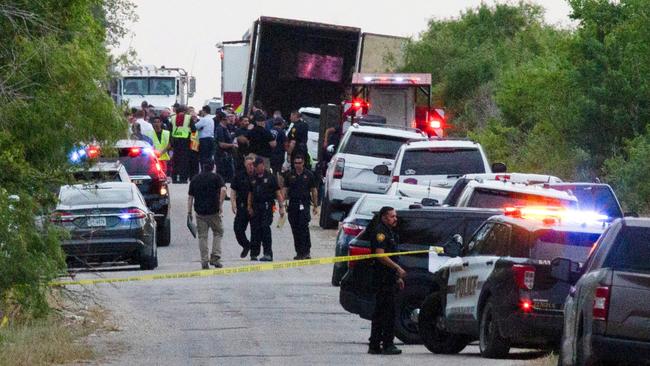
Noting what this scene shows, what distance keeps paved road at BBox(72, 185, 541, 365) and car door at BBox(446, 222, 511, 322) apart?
1.65 ft

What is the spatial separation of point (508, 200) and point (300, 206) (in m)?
9.12

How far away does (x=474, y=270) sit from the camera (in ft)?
58.5

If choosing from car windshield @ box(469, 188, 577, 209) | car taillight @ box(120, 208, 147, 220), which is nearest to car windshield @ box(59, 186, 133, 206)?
car taillight @ box(120, 208, 147, 220)

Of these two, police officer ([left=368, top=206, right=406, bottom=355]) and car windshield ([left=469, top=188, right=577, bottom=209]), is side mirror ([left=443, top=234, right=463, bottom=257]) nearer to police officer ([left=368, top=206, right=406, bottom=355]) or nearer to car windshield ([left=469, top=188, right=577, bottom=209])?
police officer ([left=368, top=206, right=406, bottom=355])

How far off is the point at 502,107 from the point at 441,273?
29542 mm

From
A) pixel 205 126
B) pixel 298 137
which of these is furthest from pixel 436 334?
pixel 205 126

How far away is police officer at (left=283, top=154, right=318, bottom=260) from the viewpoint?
1219 inches

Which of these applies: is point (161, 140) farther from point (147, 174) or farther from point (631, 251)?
point (631, 251)

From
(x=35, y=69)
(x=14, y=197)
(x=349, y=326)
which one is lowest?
(x=349, y=326)

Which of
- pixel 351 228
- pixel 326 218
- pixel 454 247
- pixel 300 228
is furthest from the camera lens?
pixel 326 218

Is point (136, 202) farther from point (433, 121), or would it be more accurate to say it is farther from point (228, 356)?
point (433, 121)

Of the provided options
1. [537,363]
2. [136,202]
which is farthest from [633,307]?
[136,202]

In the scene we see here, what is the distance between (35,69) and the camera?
1788 centimetres

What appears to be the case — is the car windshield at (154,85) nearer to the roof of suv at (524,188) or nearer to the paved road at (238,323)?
the paved road at (238,323)
